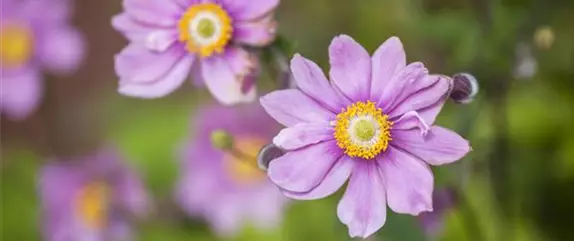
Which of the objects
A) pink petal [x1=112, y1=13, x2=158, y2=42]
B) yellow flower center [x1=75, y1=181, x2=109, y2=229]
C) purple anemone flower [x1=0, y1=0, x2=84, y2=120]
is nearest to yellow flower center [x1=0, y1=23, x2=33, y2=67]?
purple anemone flower [x1=0, y1=0, x2=84, y2=120]

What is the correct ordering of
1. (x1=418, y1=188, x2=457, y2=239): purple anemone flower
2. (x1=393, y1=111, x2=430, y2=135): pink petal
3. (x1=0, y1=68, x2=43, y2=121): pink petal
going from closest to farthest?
(x1=393, y1=111, x2=430, y2=135): pink petal → (x1=418, y1=188, x2=457, y2=239): purple anemone flower → (x1=0, y1=68, x2=43, y2=121): pink petal

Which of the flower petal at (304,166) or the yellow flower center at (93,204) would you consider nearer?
the flower petal at (304,166)

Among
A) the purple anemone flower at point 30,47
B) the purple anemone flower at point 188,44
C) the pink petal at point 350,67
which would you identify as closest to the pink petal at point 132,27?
the purple anemone flower at point 188,44

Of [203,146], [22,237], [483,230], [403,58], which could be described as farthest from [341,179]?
[22,237]

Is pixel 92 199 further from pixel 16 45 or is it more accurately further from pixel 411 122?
pixel 411 122

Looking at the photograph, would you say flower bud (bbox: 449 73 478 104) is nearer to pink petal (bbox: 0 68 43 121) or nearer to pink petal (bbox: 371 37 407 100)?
pink petal (bbox: 371 37 407 100)

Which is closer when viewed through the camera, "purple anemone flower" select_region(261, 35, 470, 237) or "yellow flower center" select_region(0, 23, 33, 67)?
"purple anemone flower" select_region(261, 35, 470, 237)

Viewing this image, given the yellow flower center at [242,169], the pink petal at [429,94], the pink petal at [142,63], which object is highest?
the pink petal at [429,94]

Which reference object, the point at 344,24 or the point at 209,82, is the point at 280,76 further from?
the point at 344,24

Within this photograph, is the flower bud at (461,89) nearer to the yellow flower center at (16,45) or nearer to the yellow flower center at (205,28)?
the yellow flower center at (205,28)

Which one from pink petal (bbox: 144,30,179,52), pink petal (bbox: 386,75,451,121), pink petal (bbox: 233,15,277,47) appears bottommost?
pink petal (bbox: 144,30,179,52)
